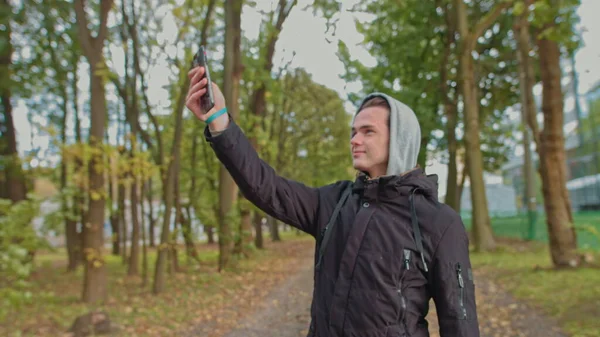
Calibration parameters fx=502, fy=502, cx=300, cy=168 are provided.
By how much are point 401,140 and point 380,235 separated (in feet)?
1.35

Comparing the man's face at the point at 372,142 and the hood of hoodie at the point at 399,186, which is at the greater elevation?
the man's face at the point at 372,142

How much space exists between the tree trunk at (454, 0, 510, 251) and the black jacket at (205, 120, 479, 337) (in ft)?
44.4

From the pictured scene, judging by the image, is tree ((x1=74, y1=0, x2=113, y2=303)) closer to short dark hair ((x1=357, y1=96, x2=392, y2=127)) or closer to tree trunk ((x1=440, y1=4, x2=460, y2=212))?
short dark hair ((x1=357, y1=96, x2=392, y2=127))

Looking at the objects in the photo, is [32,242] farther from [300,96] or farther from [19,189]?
[300,96]

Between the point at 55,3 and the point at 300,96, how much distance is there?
17.0 meters

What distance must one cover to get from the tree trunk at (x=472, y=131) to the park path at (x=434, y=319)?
17.2 ft

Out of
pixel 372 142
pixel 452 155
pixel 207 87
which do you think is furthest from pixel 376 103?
pixel 452 155

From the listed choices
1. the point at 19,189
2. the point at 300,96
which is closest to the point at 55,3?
the point at 19,189

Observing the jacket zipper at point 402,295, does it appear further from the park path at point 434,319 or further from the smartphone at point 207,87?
the park path at point 434,319

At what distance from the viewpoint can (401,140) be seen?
6.76 feet

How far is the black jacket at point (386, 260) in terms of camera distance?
6.04 feet

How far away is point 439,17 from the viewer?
16.5 metres

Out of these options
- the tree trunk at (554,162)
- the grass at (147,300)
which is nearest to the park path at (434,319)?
the grass at (147,300)

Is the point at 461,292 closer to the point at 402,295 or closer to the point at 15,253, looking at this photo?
the point at 402,295
